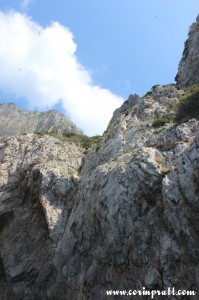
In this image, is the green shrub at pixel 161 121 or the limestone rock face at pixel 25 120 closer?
the green shrub at pixel 161 121

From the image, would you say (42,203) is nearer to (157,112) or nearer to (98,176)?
(98,176)

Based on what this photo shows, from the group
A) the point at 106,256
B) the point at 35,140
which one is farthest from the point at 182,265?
the point at 35,140

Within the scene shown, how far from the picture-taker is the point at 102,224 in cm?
2806

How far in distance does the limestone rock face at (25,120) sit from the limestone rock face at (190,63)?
215 feet

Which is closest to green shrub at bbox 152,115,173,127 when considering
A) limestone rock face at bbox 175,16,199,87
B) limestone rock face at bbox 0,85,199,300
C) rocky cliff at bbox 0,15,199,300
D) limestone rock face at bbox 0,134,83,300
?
rocky cliff at bbox 0,15,199,300

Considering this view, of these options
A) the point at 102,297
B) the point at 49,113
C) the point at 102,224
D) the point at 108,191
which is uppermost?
the point at 49,113

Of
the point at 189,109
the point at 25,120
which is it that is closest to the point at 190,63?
the point at 189,109

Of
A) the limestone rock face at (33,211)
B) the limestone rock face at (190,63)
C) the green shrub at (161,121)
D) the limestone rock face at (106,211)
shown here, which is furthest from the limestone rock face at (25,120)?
the green shrub at (161,121)

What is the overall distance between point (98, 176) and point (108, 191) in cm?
293

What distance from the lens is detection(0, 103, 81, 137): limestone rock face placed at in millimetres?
124775

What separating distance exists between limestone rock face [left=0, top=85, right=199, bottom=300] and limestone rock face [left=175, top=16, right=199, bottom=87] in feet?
19.2

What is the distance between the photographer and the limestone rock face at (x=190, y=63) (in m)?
49.5

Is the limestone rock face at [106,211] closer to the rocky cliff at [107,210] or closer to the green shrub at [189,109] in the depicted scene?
the rocky cliff at [107,210]

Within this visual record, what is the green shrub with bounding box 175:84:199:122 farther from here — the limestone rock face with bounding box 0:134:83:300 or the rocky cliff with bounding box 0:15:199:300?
the limestone rock face with bounding box 0:134:83:300
